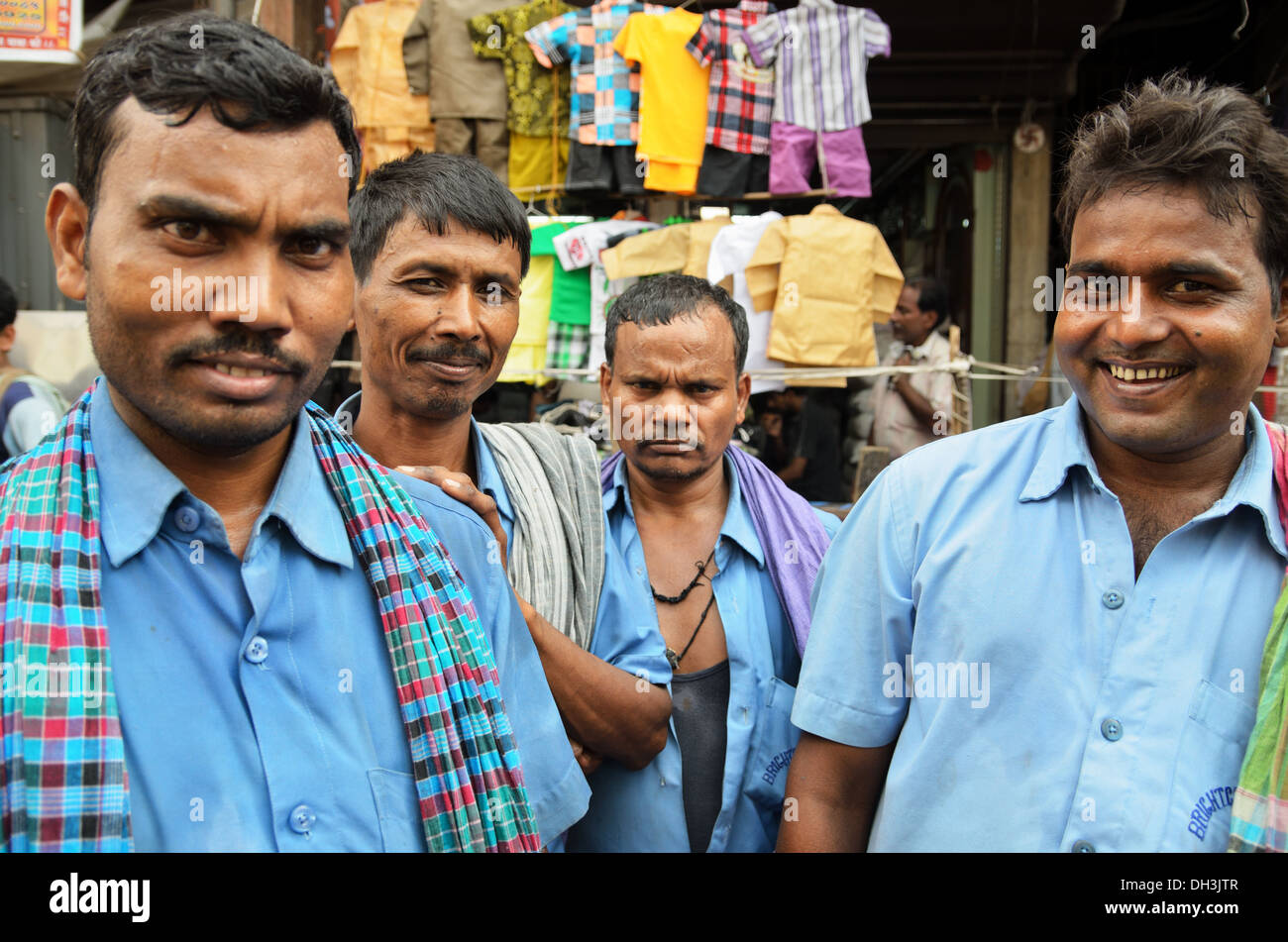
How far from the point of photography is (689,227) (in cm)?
561

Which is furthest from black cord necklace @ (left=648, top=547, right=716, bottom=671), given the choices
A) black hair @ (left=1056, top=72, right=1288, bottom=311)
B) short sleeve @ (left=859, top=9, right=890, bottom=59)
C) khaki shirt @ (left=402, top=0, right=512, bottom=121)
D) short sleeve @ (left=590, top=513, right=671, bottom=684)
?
khaki shirt @ (left=402, top=0, right=512, bottom=121)

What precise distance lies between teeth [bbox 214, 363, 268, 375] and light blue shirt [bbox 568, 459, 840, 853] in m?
1.12

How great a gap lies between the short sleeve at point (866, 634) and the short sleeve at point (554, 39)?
16.5ft

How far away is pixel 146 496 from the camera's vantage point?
1330 mm

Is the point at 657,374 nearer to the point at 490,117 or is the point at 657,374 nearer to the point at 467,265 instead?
the point at 467,265

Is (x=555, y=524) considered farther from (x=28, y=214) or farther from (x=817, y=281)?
(x=28, y=214)

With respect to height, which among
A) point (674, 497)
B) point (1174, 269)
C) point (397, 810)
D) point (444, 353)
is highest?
point (1174, 269)

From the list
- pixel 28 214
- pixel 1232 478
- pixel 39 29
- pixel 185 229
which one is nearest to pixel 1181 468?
pixel 1232 478

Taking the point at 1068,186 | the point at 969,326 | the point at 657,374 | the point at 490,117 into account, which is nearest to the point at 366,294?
the point at 657,374

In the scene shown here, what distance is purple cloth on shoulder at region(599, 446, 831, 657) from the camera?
238 cm

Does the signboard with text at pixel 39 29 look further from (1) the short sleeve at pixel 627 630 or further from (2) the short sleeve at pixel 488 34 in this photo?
(1) the short sleeve at pixel 627 630

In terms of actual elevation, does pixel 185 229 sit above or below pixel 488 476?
above

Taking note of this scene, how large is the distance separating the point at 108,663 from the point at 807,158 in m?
5.60

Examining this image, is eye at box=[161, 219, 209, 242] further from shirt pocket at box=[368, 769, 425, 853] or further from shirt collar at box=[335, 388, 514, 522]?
shirt collar at box=[335, 388, 514, 522]
